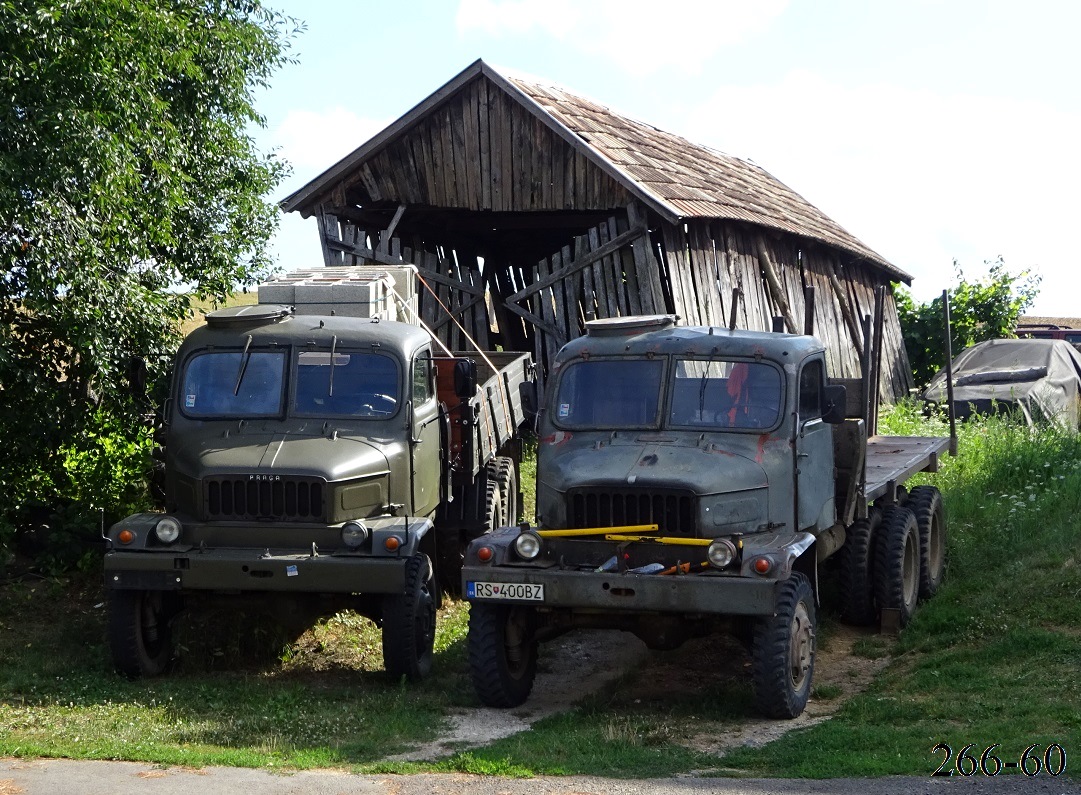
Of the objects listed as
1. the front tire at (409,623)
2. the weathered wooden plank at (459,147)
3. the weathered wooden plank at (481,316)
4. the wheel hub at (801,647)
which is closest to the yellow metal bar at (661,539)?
the wheel hub at (801,647)

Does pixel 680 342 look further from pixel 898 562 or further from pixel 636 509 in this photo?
pixel 898 562

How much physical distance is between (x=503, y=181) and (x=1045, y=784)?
42.4ft

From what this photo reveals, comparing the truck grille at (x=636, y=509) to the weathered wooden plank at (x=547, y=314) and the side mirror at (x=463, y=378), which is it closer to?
the side mirror at (x=463, y=378)

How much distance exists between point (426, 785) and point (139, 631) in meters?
3.32

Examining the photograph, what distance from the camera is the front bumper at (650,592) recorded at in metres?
8.04

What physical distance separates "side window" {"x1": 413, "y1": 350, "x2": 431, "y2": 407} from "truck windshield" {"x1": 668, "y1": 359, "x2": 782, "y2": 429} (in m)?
2.19

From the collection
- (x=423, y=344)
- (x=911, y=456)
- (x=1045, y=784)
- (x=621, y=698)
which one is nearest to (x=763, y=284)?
(x=911, y=456)

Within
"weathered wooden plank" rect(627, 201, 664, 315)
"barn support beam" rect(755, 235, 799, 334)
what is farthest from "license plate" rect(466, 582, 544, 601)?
"barn support beam" rect(755, 235, 799, 334)

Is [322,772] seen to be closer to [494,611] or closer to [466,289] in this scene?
[494,611]

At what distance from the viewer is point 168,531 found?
30.5 ft

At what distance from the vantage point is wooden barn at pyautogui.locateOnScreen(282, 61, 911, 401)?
17641mm

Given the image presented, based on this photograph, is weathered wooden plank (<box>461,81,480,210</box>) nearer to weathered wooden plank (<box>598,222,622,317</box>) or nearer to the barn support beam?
weathered wooden plank (<box>598,222,622,317</box>)

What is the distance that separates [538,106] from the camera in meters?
17.5

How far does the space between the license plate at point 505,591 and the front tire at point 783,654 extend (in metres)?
1.37
